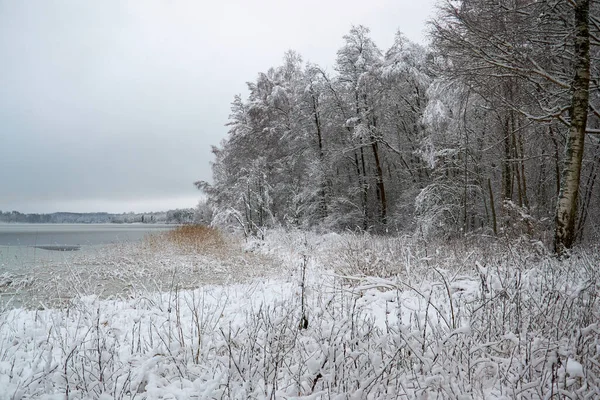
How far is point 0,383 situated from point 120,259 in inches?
402

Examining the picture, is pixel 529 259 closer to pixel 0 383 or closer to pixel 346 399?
pixel 346 399

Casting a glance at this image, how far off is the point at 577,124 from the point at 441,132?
265 inches

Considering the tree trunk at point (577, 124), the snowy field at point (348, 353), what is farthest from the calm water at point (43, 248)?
the tree trunk at point (577, 124)

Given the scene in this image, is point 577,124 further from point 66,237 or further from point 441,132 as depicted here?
point 66,237

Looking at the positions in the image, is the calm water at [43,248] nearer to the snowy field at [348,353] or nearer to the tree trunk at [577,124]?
the snowy field at [348,353]

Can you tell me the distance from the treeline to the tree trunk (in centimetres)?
2

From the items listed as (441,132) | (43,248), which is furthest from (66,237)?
(441,132)

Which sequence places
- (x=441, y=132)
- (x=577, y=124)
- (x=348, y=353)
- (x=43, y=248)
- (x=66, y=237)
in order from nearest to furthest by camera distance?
(x=348, y=353) < (x=577, y=124) < (x=441, y=132) < (x=43, y=248) < (x=66, y=237)

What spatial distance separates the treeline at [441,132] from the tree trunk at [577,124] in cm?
2

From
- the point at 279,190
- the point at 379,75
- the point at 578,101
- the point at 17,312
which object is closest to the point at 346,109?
the point at 379,75

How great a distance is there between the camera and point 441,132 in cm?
1214

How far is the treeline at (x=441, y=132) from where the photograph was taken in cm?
606

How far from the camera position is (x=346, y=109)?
57.0 feet

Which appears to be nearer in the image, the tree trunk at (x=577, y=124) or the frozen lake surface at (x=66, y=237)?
the tree trunk at (x=577, y=124)
